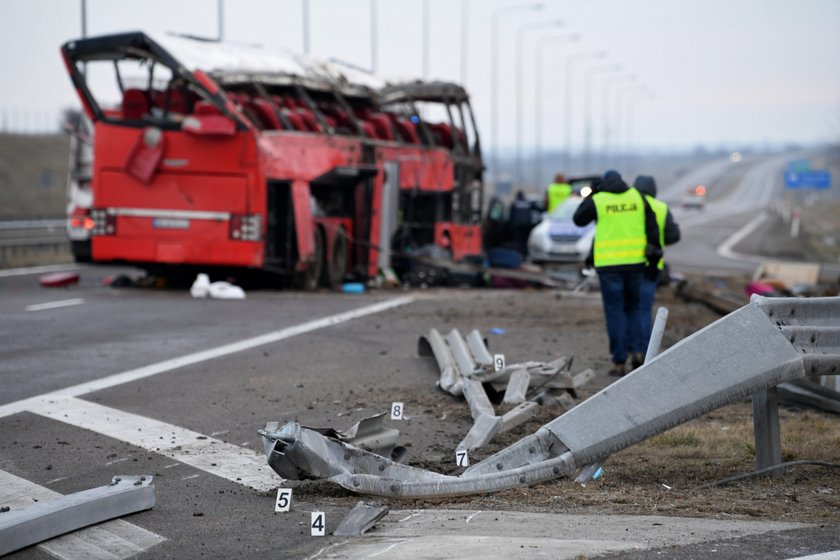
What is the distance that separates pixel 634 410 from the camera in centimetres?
644

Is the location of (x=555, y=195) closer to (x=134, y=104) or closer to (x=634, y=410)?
(x=134, y=104)

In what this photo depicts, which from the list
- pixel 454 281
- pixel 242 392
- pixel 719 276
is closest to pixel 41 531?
pixel 242 392

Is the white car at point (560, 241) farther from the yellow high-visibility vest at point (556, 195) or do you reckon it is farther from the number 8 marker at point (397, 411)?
the number 8 marker at point (397, 411)

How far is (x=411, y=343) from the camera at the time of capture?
13797mm

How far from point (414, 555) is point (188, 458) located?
8.70ft

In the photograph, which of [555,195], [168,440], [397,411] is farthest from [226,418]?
[555,195]

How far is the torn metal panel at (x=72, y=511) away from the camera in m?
5.48

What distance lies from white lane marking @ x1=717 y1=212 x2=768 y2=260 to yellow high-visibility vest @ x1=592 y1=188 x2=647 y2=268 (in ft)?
87.8

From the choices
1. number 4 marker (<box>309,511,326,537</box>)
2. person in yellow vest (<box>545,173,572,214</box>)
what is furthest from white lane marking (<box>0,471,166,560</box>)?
person in yellow vest (<box>545,173,572,214</box>)

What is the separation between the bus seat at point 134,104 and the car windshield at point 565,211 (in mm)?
9949

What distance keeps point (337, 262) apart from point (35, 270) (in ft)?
28.3

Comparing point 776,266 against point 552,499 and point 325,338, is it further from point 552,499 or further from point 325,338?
point 552,499

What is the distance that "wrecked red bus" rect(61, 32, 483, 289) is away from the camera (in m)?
19.2

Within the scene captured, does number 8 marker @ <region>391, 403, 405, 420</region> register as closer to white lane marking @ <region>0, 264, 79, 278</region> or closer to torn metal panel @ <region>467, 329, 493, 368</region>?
torn metal panel @ <region>467, 329, 493, 368</region>
